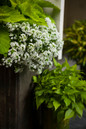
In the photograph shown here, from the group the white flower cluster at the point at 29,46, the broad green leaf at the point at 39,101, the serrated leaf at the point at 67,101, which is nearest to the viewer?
the white flower cluster at the point at 29,46

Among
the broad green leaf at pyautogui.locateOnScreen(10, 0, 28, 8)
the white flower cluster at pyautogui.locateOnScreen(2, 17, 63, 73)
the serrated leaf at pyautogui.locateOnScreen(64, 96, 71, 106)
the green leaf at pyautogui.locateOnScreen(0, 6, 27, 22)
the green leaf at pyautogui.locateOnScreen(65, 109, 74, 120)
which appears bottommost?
the green leaf at pyautogui.locateOnScreen(65, 109, 74, 120)

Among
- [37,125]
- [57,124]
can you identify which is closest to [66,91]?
[57,124]

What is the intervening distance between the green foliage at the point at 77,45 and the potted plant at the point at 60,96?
1.54m

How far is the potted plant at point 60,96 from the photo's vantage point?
1815 mm

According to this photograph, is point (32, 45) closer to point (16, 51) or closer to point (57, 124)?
point (16, 51)

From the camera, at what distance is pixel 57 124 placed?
78.7 inches

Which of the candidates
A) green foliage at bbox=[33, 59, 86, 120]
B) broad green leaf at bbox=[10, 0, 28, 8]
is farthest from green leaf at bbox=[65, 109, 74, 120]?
broad green leaf at bbox=[10, 0, 28, 8]

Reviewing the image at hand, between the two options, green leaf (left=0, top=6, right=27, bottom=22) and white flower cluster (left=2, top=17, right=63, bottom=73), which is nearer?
green leaf (left=0, top=6, right=27, bottom=22)

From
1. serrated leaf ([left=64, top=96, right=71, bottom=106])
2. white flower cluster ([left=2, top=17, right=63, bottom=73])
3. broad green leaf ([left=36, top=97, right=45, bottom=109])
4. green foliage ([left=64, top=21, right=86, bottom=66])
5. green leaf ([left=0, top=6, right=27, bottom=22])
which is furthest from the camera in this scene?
green foliage ([left=64, top=21, right=86, bottom=66])

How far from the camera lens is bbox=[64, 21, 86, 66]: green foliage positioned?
11.6ft

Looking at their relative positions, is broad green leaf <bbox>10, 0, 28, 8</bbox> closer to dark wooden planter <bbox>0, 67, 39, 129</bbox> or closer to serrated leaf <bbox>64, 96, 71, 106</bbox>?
dark wooden planter <bbox>0, 67, 39, 129</bbox>

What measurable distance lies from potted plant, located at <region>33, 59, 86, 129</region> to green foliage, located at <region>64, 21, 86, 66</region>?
154cm

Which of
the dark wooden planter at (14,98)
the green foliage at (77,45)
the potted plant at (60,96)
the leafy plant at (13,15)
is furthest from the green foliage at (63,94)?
the green foliage at (77,45)

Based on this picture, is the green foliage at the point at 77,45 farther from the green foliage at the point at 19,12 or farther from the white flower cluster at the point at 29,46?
the green foliage at the point at 19,12
